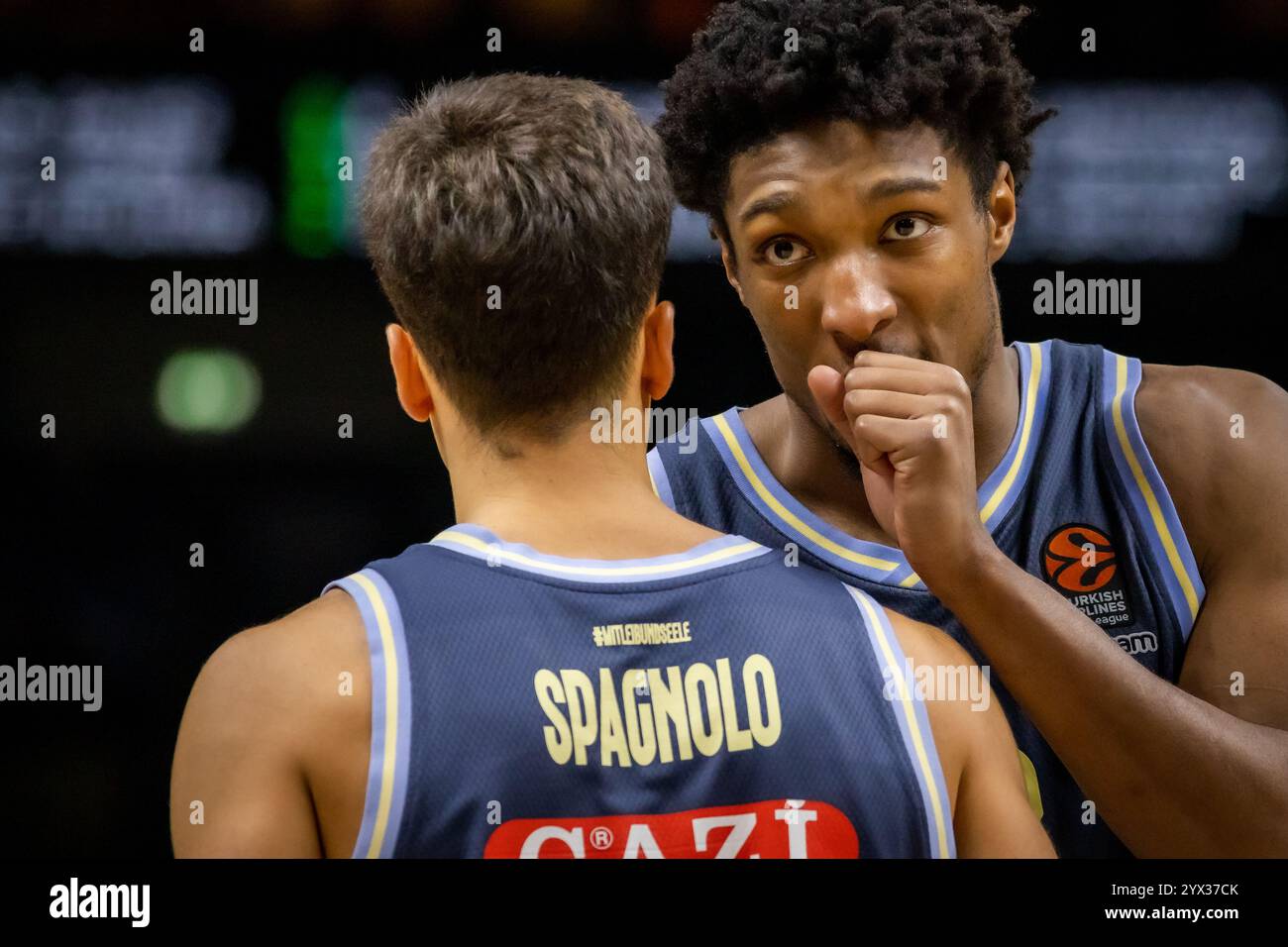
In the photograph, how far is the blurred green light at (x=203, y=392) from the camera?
404cm

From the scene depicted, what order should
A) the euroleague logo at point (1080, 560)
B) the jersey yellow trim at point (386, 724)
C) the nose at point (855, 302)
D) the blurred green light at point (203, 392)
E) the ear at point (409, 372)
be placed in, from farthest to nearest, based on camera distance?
the blurred green light at point (203, 392)
the euroleague logo at point (1080, 560)
the nose at point (855, 302)
the ear at point (409, 372)
the jersey yellow trim at point (386, 724)

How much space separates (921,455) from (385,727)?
748 millimetres

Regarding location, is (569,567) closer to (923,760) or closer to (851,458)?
(923,760)

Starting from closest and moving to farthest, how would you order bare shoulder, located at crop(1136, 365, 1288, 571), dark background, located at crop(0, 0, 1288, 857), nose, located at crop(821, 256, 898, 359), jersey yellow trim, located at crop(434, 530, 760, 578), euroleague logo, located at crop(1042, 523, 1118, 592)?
jersey yellow trim, located at crop(434, 530, 760, 578)
nose, located at crop(821, 256, 898, 359)
bare shoulder, located at crop(1136, 365, 1288, 571)
euroleague logo, located at crop(1042, 523, 1118, 592)
dark background, located at crop(0, 0, 1288, 857)

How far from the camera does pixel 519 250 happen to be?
156 centimetres

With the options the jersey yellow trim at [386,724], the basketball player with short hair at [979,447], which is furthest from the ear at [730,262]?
the jersey yellow trim at [386,724]

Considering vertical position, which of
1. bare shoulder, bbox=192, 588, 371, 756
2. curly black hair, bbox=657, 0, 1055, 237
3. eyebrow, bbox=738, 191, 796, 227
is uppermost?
curly black hair, bbox=657, 0, 1055, 237

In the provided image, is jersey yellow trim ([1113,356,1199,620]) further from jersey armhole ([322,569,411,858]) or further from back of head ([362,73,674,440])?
jersey armhole ([322,569,411,858])

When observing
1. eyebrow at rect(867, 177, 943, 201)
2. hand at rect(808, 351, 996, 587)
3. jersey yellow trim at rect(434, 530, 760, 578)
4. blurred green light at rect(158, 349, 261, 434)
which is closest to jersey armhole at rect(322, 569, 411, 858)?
jersey yellow trim at rect(434, 530, 760, 578)

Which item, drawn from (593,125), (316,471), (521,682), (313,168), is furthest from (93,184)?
(521,682)

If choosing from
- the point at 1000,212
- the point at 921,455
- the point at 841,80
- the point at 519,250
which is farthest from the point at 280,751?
the point at 1000,212

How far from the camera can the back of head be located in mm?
1566

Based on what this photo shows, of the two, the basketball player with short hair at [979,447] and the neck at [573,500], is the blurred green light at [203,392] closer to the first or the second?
the basketball player with short hair at [979,447]

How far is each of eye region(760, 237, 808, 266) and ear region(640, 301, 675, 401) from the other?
0.46 meters
